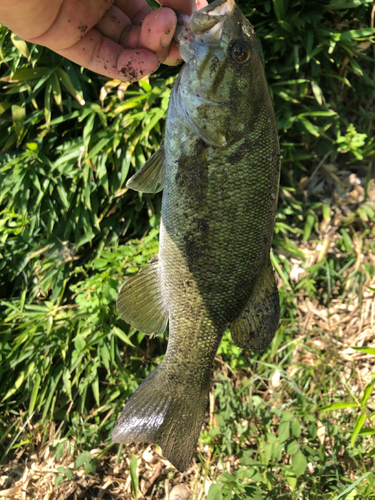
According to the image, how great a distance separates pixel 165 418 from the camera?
6.06 ft

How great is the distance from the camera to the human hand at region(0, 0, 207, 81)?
175 centimetres

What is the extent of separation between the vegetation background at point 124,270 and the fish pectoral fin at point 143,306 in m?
0.98

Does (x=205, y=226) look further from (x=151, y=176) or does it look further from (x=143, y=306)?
(x=143, y=306)

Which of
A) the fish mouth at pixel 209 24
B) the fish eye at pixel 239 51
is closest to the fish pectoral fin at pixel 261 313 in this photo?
the fish eye at pixel 239 51

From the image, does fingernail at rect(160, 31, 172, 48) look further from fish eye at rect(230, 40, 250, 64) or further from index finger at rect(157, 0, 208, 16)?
fish eye at rect(230, 40, 250, 64)

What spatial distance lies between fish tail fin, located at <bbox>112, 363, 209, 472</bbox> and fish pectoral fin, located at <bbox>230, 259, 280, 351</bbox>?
38 centimetres

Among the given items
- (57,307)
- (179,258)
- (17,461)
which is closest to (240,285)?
(179,258)

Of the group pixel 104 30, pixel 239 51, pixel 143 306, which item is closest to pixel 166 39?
pixel 239 51

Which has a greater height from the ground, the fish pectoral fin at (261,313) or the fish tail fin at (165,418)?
the fish pectoral fin at (261,313)

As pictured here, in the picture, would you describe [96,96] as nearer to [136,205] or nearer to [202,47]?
[136,205]

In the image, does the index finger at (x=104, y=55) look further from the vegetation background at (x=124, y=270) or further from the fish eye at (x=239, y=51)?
the vegetation background at (x=124, y=270)

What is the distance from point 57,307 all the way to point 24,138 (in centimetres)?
159

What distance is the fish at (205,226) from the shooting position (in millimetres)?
1620

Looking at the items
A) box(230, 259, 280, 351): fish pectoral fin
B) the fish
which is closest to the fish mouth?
the fish
